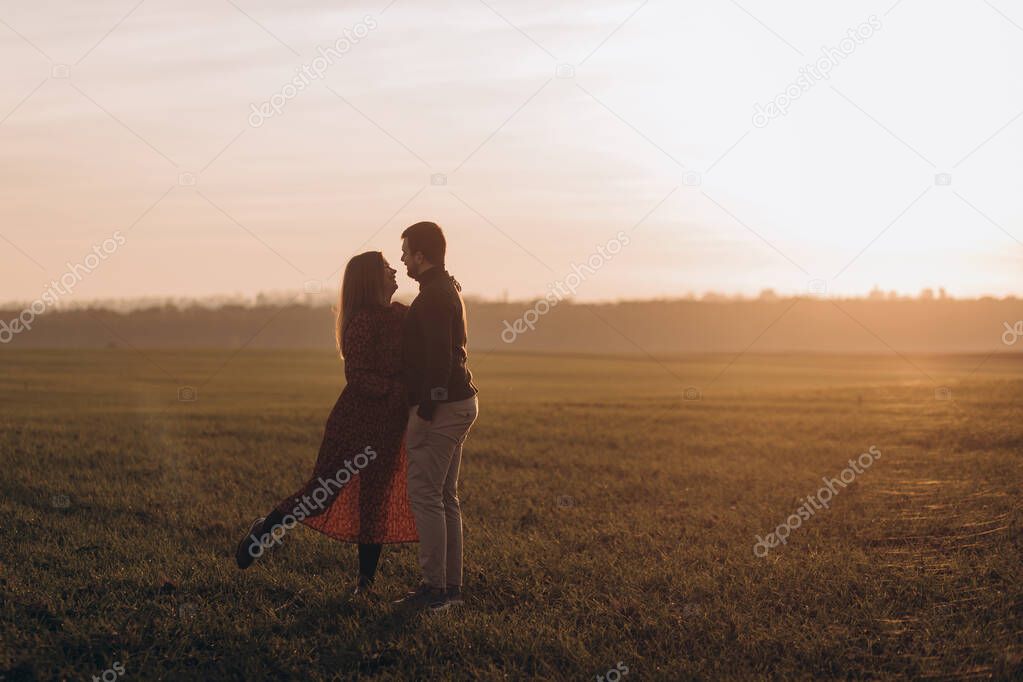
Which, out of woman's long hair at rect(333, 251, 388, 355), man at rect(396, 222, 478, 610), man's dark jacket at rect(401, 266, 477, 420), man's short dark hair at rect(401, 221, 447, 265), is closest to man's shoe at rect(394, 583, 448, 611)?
man at rect(396, 222, 478, 610)

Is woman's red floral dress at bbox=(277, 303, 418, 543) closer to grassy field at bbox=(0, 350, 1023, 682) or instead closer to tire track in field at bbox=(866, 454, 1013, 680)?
grassy field at bbox=(0, 350, 1023, 682)

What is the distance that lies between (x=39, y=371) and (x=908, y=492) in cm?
3318

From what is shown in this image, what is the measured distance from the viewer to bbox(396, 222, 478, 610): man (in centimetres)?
647

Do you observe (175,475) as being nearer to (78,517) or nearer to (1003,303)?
(78,517)

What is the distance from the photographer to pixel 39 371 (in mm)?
36094

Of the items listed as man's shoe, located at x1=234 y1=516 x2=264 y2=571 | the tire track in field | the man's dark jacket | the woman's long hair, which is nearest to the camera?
the tire track in field

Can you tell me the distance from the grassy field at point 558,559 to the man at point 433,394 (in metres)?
0.51

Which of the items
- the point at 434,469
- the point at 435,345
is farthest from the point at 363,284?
the point at 434,469

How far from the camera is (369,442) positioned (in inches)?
280

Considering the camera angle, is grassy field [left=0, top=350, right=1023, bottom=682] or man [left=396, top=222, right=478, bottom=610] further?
man [left=396, top=222, right=478, bottom=610]

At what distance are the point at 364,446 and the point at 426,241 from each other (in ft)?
5.35

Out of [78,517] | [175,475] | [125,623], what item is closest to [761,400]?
[175,475]

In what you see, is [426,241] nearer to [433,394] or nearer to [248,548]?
[433,394]

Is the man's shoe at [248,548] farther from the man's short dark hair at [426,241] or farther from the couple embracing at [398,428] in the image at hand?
the man's short dark hair at [426,241]
